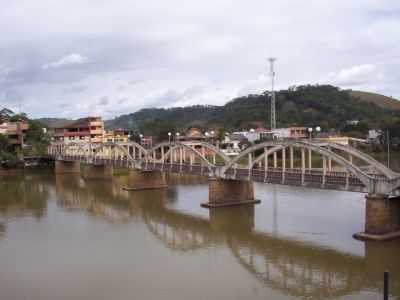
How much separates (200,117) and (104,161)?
428 feet

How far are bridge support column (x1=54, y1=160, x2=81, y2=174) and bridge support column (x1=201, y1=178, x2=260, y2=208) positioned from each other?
1516 inches

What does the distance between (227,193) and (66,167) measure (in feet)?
133

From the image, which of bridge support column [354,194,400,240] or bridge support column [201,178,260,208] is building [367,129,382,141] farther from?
bridge support column [354,194,400,240]

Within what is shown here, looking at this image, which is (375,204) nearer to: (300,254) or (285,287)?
(300,254)

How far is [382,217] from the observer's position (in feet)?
82.6

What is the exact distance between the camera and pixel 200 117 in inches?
7392

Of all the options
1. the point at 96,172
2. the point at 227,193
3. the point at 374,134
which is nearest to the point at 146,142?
the point at 96,172

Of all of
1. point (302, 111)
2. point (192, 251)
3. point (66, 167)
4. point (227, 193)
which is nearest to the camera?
point (192, 251)

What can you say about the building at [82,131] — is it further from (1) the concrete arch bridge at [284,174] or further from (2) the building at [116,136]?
(1) the concrete arch bridge at [284,174]

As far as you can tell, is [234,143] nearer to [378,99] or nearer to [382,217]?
[382,217]

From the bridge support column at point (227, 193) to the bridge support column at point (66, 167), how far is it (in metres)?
38.5

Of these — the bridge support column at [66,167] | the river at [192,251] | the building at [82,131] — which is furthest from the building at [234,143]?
the river at [192,251]

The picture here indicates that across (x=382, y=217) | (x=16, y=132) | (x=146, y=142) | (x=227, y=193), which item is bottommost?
(x=382, y=217)

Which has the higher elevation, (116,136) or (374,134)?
(116,136)
